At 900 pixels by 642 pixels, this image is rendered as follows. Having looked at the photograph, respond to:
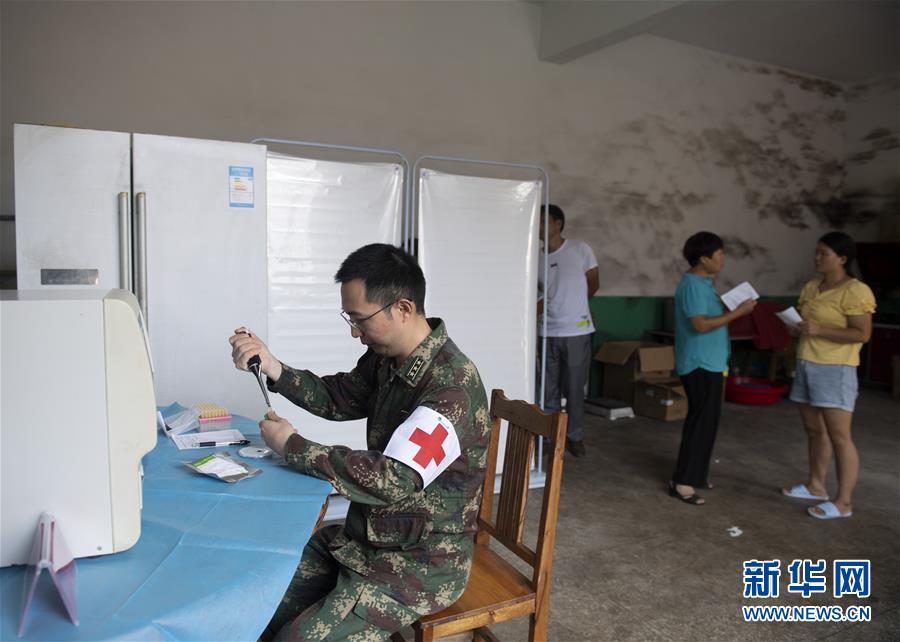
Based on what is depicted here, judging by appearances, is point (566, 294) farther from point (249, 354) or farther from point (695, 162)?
point (695, 162)

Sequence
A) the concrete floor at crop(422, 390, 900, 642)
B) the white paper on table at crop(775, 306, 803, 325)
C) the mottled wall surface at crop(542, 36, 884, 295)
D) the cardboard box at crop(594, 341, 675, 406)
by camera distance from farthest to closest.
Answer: the mottled wall surface at crop(542, 36, 884, 295) → the cardboard box at crop(594, 341, 675, 406) → the white paper on table at crop(775, 306, 803, 325) → the concrete floor at crop(422, 390, 900, 642)

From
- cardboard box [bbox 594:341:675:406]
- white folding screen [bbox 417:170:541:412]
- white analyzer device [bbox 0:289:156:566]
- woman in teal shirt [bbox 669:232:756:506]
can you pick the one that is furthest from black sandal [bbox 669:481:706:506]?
white analyzer device [bbox 0:289:156:566]

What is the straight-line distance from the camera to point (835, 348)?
3252mm

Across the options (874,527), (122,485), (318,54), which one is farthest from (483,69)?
(122,485)

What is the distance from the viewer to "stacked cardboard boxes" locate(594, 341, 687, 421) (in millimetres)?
5504

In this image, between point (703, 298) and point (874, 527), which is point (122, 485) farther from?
point (874, 527)

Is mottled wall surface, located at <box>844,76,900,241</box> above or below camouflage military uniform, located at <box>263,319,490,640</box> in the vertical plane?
above

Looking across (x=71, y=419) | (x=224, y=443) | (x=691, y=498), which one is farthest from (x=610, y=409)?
(x=71, y=419)

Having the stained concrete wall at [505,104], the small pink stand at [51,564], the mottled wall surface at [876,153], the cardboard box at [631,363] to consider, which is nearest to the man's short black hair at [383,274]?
the small pink stand at [51,564]

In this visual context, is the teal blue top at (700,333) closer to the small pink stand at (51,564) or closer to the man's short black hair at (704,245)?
the man's short black hair at (704,245)

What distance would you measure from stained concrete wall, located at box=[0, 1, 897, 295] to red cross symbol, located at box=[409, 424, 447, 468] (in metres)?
3.56

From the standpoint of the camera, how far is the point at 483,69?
5.21 meters

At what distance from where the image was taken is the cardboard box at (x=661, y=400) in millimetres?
5465

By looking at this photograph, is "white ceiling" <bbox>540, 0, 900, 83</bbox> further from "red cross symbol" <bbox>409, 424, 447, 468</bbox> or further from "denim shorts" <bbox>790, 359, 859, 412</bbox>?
"red cross symbol" <bbox>409, 424, 447, 468</bbox>
